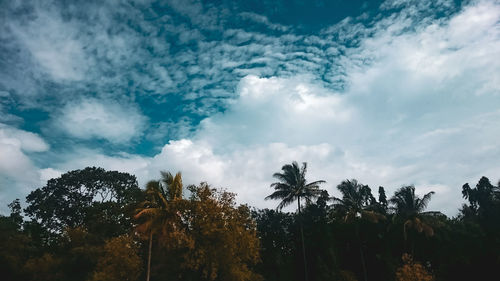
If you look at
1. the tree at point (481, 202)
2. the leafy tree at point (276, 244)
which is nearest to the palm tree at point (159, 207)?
the leafy tree at point (276, 244)

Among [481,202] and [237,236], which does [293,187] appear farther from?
[481,202]

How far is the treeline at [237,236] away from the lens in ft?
76.5

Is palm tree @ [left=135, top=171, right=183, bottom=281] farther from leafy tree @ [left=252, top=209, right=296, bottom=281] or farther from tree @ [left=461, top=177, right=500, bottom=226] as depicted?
tree @ [left=461, top=177, right=500, bottom=226]

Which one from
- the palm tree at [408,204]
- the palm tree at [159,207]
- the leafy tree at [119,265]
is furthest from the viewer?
the palm tree at [408,204]

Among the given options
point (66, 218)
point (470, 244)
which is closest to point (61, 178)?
point (66, 218)

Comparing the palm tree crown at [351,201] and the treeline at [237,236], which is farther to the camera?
the palm tree crown at [351,201]

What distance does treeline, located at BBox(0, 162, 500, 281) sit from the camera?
2333cm

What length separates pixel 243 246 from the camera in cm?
2442

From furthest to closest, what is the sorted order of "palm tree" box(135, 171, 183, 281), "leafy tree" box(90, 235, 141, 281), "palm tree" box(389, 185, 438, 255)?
"palm tree" box(389, 185, 438, 255) < "leafy tree" box(90, 235, 141, 281) < "palm tree" box(135, 171, 183, 281)

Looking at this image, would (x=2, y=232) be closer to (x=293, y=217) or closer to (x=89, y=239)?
(x=89, y=239)

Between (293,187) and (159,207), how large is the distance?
80.0 ft

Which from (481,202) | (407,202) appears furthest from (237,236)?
(481,202)

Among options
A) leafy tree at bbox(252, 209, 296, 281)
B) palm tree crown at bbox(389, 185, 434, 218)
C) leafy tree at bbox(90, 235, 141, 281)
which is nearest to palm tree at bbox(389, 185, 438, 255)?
palm tree crown at bbox(389, 185, 434, 218)

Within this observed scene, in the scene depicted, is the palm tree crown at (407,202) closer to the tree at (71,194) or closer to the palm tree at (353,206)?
the palm tree at (353,206)
